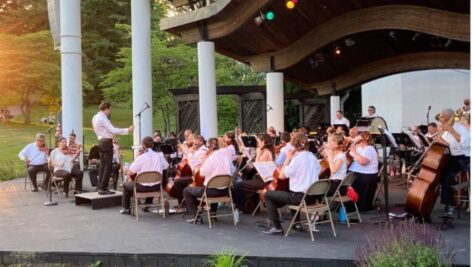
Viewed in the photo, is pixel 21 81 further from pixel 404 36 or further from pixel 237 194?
pixel 237 194

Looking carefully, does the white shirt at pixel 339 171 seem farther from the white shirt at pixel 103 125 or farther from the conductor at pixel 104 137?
the white shirt at pixel 103 125

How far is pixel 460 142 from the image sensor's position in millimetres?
7414

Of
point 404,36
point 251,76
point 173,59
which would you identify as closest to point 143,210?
point 404,36

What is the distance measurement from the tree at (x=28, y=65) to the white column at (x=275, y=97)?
16782 millimetres

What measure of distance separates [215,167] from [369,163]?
8.26 feet

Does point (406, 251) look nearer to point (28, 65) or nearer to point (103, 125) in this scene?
point (103, 125)

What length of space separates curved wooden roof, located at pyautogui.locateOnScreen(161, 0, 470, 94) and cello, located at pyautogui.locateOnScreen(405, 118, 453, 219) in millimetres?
5519

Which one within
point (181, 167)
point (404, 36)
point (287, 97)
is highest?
point (404, 36)

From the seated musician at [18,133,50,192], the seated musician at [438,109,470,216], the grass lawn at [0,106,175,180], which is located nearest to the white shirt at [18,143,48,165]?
the seated musician at [18,133,50,192]

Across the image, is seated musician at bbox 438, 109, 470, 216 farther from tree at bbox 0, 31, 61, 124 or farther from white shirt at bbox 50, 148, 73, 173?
tree at bbox 0, 31, 61, 124

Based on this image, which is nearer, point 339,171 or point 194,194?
point 339,171

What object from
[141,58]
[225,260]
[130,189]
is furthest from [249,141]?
[225,260]

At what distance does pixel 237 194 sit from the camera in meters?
8.98

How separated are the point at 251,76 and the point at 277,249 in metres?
25.5
